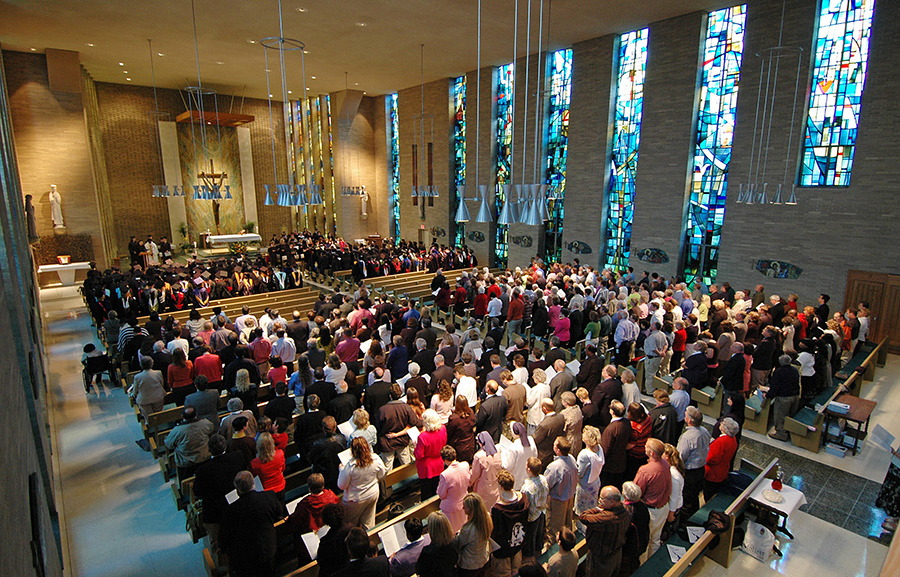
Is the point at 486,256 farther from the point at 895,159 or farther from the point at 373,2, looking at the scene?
the point at 895,159

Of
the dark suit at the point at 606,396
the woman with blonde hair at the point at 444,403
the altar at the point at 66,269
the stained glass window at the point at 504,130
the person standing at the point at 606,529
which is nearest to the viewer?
the person standing at the point at 606,529

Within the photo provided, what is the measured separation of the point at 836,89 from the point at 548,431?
11194 millimetres

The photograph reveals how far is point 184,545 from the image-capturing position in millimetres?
5211

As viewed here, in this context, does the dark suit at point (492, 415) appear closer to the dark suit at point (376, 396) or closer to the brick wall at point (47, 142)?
the dark suit at point (376, 396)

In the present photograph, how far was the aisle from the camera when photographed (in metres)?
5.00

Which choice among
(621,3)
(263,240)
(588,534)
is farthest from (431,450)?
(263,240)

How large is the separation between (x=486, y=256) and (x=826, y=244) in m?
11.2

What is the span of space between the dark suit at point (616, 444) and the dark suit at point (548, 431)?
0.45 metres

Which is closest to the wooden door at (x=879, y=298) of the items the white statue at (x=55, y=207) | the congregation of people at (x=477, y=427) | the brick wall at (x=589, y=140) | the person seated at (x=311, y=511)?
the congregation of people at (x=477, y=427)

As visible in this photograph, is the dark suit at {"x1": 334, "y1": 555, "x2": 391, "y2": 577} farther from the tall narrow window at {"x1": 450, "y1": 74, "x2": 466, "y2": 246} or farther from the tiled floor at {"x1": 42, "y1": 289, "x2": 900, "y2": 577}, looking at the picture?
the tall narrow window at {"x1": 450, "y1": 74, "x2": 466, "y2": 246}

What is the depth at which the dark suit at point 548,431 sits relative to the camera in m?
5.38

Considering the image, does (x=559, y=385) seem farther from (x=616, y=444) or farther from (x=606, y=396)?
(x=616, y=444)

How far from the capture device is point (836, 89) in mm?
11133

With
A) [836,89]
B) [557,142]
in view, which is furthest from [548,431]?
[557,142]
